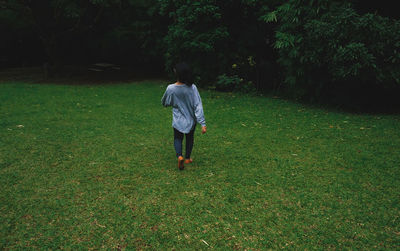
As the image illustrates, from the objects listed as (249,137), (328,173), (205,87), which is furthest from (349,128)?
(205,87)

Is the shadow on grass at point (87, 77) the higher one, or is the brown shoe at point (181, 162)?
the shadow on grass at point (87, 77)

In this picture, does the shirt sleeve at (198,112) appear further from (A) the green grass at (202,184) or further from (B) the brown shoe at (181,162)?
(A) the green grass at (202,184)

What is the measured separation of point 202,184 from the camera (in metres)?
3.90

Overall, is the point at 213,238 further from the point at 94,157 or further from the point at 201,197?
the point at 94,157

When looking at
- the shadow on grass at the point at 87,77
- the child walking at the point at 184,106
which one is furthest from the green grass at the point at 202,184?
the shadow on grass at the point at 87,77

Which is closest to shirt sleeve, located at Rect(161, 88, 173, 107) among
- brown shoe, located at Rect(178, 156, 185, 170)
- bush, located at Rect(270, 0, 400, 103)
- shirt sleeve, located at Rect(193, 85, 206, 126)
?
shirt sleeve, located at Rect(193, 85, 206, 126)

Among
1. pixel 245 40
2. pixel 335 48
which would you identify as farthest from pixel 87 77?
pixel 335 48

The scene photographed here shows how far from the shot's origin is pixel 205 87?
1227 cm

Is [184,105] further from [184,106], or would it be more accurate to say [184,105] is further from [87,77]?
[87,77]

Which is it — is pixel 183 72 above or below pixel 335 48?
below

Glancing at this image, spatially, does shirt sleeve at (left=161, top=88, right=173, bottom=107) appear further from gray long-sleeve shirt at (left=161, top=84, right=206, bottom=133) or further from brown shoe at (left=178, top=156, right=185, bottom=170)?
brown shoe at (left=178, top=156, right=185, bottom=170)

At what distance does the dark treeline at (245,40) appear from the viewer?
24.2 feet

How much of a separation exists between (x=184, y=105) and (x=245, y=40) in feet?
26.8

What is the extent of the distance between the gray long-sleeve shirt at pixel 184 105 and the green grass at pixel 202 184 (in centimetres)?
70
